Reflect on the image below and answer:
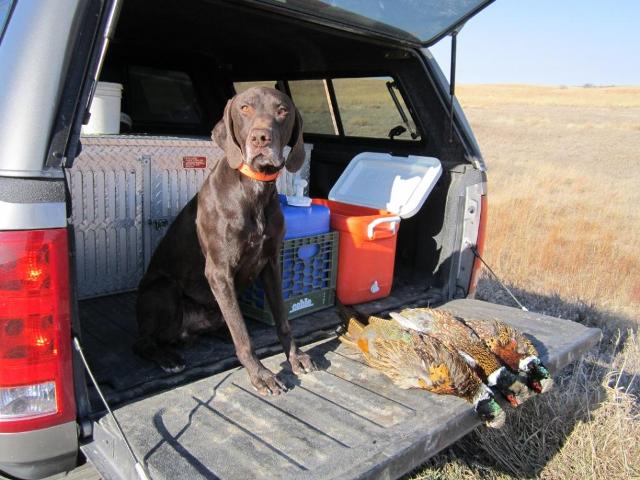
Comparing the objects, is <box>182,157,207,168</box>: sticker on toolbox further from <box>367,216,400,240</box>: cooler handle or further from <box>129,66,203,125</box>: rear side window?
<box>129,66,203,125</box>: rear side window

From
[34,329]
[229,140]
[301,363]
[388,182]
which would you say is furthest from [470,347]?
[34,329]

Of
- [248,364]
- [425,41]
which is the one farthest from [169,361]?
[425,41]

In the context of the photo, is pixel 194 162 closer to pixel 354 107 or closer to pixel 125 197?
pixel 125 197

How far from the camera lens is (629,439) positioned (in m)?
3.07

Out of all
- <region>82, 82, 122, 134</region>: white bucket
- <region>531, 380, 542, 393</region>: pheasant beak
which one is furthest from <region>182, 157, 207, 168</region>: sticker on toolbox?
<region>531, 380, 542, 393</region>: pheasant beak

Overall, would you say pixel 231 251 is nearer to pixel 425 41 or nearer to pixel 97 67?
pixel 97 67

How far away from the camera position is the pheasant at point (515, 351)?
2.59 meters

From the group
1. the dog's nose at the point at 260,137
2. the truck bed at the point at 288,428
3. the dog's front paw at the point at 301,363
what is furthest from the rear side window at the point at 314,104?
the truck bed at the point at 288,428

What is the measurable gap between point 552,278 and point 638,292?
86 cm

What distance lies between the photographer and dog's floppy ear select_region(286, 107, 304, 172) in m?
2.80

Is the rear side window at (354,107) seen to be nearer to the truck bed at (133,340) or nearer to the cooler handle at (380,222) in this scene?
the cooler handle at (380,222)

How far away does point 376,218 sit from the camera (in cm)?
354

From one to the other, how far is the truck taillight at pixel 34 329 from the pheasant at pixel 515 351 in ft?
6.15

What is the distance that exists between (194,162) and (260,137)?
1.43m
